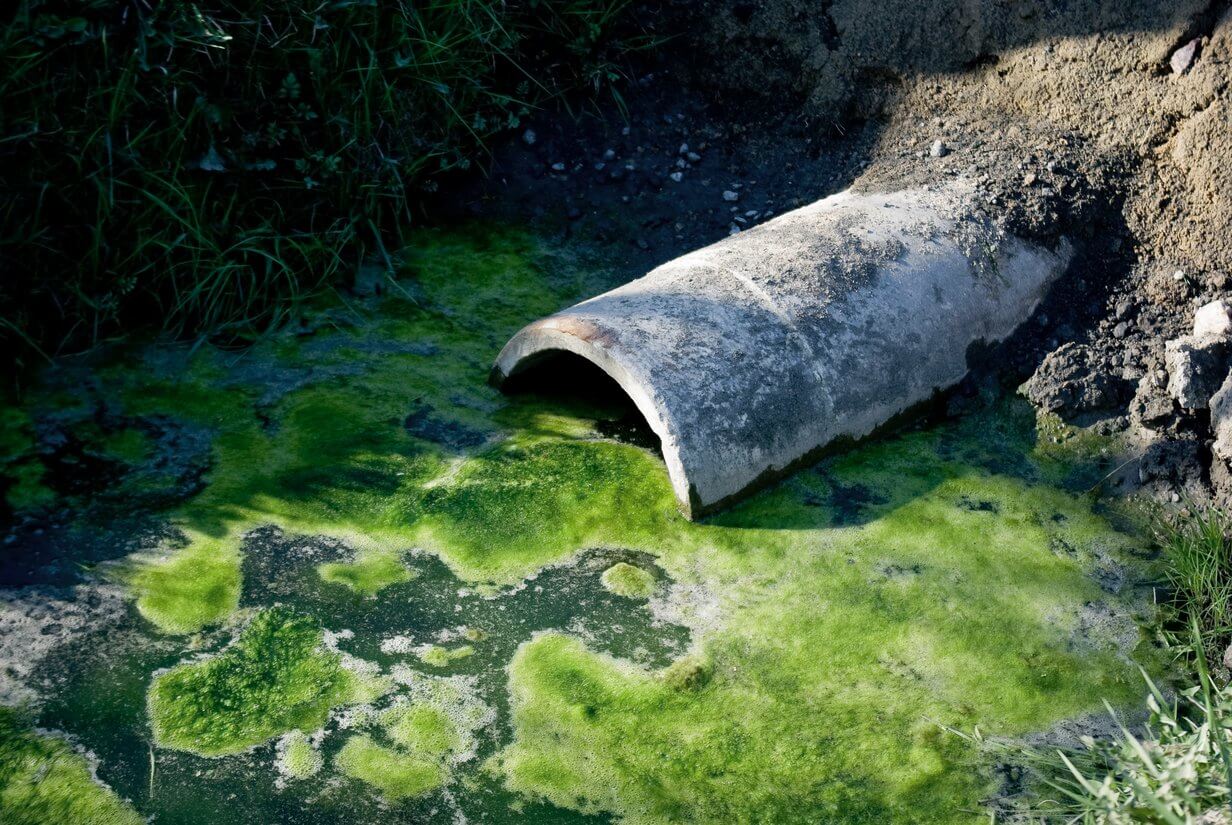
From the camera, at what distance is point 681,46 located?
4.84 m

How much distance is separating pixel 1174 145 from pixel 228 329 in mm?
3084

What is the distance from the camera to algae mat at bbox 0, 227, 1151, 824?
2619 millimetres

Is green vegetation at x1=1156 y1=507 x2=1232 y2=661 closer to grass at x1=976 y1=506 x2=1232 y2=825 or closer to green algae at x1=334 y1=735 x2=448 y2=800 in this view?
grass at x1=976 y1=506 x2=1232 y2=825

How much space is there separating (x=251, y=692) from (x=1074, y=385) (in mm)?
2434

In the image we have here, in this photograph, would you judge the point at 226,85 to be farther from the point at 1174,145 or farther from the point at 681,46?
the point at 1174,145

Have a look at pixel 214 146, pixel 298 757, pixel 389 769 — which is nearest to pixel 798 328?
pixel 389 769

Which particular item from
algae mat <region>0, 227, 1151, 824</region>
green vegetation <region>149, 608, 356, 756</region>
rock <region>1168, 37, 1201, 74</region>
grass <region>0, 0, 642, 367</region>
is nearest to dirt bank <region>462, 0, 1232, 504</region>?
rock <region>1168, 37, 1201, 74</region>

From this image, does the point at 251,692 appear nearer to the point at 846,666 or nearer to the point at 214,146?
the point at 846,666

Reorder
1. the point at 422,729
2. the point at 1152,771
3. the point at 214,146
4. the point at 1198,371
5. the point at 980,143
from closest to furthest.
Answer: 1. the point at 1152,771
2. the point at 422,729
3. the point at 1198,371
4. the point at 214,146
5. the point at 980,143

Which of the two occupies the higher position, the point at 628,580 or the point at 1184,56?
the point at 1184,56

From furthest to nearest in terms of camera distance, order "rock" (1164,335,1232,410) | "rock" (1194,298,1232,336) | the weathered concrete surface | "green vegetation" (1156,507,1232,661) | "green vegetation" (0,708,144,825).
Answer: "rock" (1194,298,1232,336)
"rock" (1164,335,1232,410)
the weathered concrete surface
"green vegetation" (1156,507,1232,661)
"green vegetation" (0,708,144,825)

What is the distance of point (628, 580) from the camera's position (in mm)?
3168

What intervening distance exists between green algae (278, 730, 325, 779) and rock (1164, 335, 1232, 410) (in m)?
2.48

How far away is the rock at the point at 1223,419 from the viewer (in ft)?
10.9
